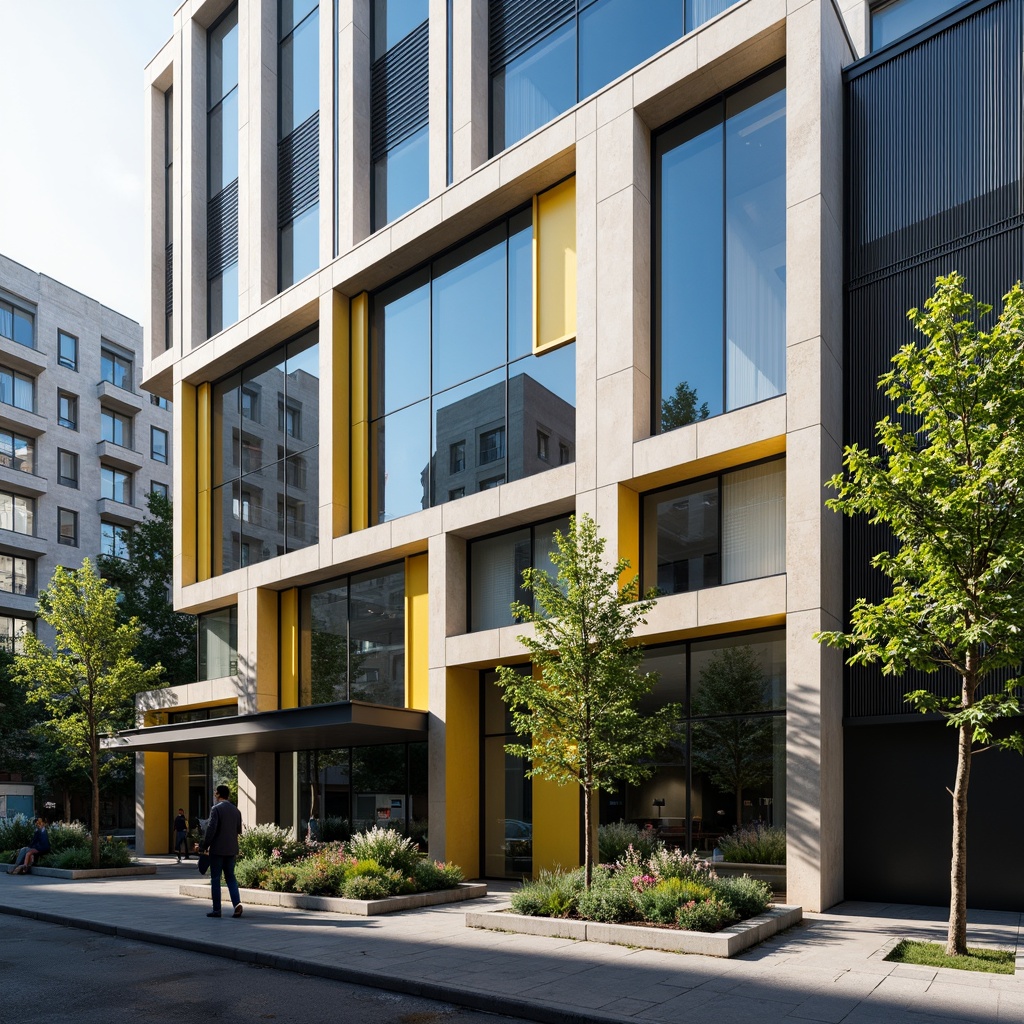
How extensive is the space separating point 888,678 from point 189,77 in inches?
1148

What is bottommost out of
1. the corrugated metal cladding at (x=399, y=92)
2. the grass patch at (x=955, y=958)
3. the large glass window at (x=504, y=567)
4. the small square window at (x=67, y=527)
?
the grass patch at (x=955, y=958)

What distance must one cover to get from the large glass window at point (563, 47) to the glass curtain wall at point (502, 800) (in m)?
12.3

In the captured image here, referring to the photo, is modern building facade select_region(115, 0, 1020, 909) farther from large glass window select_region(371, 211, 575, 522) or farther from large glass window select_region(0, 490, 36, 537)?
large glass window select_region(0, 490, 36, 537)

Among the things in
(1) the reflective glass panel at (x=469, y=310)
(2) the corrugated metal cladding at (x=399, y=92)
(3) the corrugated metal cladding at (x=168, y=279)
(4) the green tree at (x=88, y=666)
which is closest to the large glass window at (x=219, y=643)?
(4) the green tree at (x=88, y=666)

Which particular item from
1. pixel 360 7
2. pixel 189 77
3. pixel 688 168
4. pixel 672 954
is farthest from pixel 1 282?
pixel 672 954

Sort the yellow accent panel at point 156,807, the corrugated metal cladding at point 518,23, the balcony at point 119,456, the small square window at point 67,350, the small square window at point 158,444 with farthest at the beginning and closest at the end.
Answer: the small square window at point 158,444, the balcony at point 119,456, the small square window at point 67,350, the yellow accent panel at point 156,807, the corrugated metal cladding at point 518,23

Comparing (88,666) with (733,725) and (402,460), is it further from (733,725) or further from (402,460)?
(733,725)

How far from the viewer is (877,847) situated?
16.5m

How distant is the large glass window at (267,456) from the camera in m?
27.7

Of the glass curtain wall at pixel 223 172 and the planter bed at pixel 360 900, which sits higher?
the glass curtain wall at pixel 223 172

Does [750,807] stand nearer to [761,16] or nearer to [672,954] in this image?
[672,954]

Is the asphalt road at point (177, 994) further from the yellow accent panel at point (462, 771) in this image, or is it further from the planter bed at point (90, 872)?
the planter bed at point (90, 872)

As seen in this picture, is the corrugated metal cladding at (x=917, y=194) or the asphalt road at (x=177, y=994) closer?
the asphalt road at (x=177, y=994)

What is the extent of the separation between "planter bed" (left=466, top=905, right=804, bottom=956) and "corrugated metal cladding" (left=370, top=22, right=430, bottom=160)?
18.8 metres
